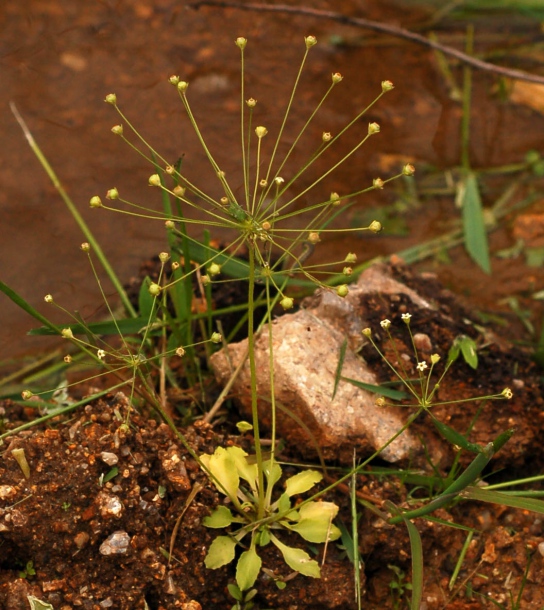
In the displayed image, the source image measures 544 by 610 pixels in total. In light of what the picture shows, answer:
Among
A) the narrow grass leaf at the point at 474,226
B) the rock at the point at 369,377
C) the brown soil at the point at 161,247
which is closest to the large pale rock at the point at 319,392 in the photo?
the rock at the point at 369,377

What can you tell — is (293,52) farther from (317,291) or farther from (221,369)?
(221,369)

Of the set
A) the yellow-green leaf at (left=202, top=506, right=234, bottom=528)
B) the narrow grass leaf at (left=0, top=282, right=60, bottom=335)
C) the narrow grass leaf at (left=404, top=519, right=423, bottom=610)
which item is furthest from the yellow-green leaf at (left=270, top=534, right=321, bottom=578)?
the narrow grass leaf at (left=0, top=282, right=60, bottom=335)

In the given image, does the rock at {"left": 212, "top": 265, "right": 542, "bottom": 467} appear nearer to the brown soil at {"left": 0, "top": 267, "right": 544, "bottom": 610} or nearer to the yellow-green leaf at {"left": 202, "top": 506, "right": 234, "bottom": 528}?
the brown soil at {"left": 0, "top": 267, "right": 544, "bottom": 610}

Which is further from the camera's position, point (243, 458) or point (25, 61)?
point (25, 61)

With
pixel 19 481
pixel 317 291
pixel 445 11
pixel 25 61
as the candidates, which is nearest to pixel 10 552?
pixel 19 481

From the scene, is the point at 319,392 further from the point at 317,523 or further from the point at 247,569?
the point at 247,569

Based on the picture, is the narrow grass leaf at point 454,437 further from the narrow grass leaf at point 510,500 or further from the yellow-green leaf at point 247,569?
the yellow-green leaf at point 247,569

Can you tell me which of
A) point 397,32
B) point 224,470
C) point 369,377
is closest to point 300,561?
→ point 224,470
